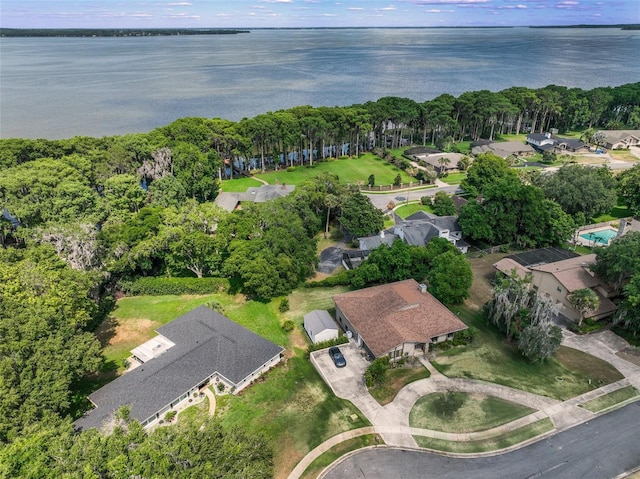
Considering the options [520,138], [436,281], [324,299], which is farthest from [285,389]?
[520,138]

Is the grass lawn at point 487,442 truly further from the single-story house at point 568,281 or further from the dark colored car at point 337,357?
the single-story house at point 568,281

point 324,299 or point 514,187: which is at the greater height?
point 514,187

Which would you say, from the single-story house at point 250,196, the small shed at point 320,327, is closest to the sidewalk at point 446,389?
the small shed at point 320,327

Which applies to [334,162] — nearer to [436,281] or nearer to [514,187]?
[514,187]

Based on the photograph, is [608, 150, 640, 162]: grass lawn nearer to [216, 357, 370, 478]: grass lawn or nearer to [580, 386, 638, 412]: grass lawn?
[580, 386, 638, 412]: grass lawn

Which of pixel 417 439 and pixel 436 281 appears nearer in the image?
pixel 417 439

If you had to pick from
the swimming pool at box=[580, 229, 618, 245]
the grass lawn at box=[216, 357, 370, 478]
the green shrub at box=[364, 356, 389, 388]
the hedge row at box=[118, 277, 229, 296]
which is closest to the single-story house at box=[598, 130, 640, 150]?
the swimming pool at box=[580, 229, 618, 245]
